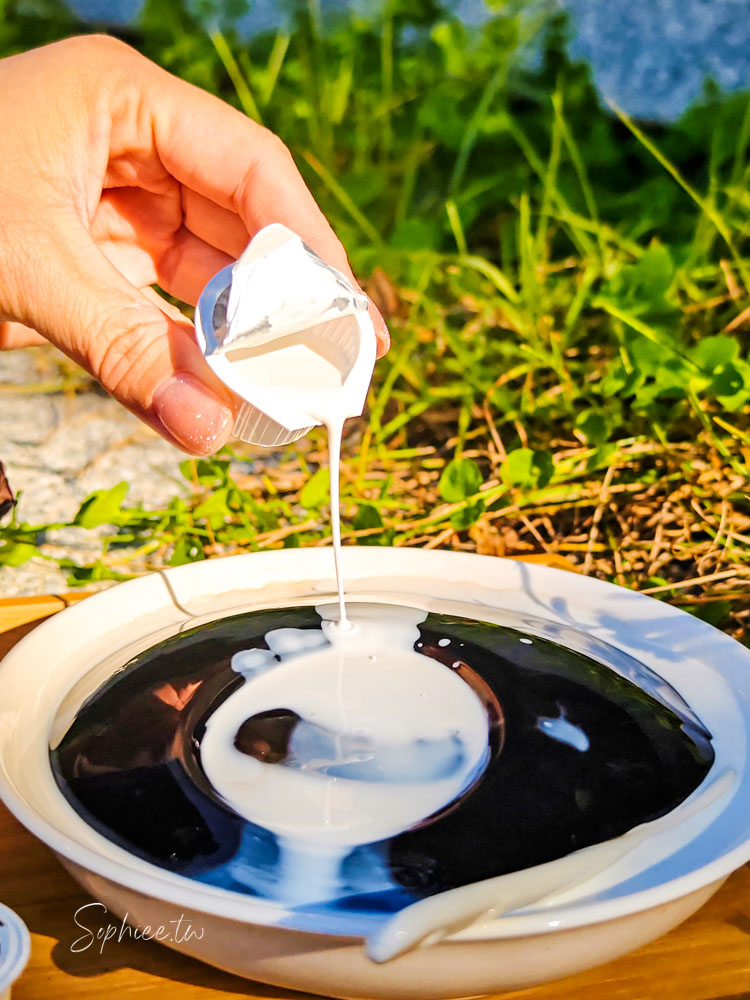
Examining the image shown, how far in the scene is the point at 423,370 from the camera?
1.88 m

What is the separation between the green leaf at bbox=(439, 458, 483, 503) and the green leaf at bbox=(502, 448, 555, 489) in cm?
5

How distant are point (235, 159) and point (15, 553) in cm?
56

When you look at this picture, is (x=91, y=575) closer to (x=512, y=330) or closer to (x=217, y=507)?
(x=217, y=507)

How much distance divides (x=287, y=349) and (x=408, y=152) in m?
1.70

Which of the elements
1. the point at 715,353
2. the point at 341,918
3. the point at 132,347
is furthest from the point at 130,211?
the point at 341,918

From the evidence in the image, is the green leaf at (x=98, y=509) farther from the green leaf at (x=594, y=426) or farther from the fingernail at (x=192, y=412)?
the green leaf at (x=594, y=426)

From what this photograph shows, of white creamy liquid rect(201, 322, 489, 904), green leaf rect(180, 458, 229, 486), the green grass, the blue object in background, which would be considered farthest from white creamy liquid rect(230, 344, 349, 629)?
the blue object in background

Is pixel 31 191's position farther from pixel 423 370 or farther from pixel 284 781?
pixel 423 370

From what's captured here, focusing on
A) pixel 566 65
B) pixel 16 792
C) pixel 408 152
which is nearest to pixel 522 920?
pixel 16 792

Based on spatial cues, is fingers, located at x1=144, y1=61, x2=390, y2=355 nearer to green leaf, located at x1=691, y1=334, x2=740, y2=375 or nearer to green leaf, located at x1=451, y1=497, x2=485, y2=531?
green leaf, located at x1=451, y1=497, x2=485, y2=531

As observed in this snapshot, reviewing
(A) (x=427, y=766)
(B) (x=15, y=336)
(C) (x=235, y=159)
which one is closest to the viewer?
(A) (x=427, y=766)

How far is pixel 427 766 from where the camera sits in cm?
67

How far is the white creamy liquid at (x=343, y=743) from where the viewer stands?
0.62 metres

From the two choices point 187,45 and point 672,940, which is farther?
point 187,45
